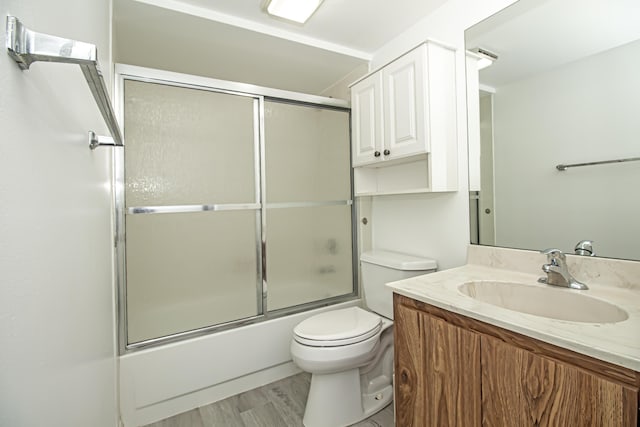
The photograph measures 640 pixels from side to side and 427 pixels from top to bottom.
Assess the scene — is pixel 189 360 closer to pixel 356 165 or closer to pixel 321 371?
pixel 321 371

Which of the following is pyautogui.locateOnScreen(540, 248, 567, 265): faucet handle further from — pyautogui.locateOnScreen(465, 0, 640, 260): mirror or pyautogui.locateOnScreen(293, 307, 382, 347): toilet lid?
pyautogui.locateOnScreen(293, 307, 382, 347): toilet lid

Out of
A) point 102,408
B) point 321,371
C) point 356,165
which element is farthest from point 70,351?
point 356,165

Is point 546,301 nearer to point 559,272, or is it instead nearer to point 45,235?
point 559,272

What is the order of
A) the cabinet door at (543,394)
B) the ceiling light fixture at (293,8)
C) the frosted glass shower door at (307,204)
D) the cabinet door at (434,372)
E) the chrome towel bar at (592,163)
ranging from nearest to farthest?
the cabinet door at (543,394) → the cabinet door at (434,372) → the chrome towel bar at (592,163) → the ceiling light fixture at (293,8) → the frosted glass shower door at (307,204)

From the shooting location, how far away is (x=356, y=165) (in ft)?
6.69

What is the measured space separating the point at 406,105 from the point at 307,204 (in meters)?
0.94

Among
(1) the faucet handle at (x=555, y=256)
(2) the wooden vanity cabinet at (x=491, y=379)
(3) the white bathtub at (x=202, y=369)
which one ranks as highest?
(1) the faucet handle at (x=555, y=256)

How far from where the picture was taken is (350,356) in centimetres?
146

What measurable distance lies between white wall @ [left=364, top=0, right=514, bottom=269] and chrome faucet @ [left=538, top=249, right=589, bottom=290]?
1.57 ft

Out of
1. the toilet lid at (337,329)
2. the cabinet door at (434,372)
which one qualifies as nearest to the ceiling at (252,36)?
the cabinet door at (434,372)

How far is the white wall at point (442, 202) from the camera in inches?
62.9

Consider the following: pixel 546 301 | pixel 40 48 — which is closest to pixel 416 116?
pixel 546 301

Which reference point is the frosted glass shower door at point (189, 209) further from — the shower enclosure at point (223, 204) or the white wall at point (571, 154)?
the white wall at point (571, 154)

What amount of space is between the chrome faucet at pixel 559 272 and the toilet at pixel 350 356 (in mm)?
638
